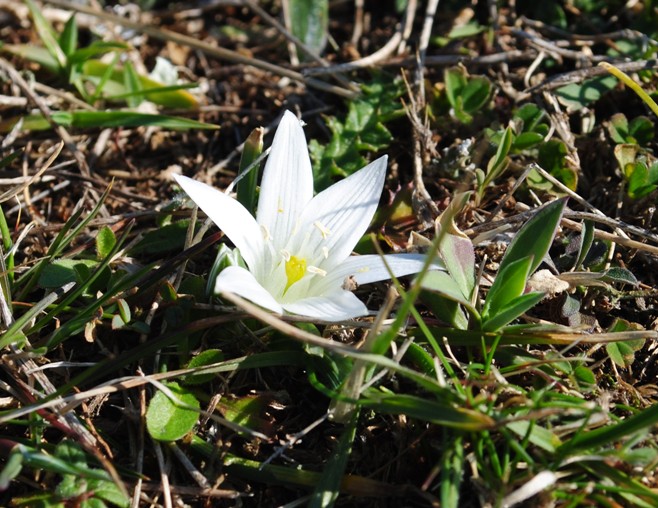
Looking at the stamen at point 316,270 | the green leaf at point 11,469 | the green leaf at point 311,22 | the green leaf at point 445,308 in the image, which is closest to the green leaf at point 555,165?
the green leaf at point 445,308

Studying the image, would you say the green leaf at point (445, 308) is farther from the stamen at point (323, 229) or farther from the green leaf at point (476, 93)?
the green leaf at point (476, 93)

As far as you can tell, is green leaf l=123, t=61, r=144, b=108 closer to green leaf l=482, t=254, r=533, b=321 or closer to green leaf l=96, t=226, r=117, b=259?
green leaf l=96, t=226, r=117, b=259

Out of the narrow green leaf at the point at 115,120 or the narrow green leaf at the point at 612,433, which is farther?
the narrow green leaf at the point at 115,120

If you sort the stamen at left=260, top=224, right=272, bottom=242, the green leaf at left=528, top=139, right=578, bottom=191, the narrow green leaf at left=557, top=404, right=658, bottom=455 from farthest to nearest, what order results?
1. the green leaf at left=528, top=139, right=578, bottom=191
2. the stamen at left=260, top=224, right=272, bottom=242
3. the narrow green leaf at left=557, top=404, right=658, bottom=455

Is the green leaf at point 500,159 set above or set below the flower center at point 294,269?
above

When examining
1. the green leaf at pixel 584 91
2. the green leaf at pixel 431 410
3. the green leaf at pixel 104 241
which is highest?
the green leaf at pixel 584 91

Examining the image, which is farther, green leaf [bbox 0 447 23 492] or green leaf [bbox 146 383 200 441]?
green leaf [bbox 146 383 200 441]

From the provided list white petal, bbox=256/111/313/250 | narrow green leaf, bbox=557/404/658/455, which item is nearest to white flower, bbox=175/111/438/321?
white petal, bbox=256/111/313/250

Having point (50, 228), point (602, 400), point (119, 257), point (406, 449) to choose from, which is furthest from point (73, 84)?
point (602, 400)
